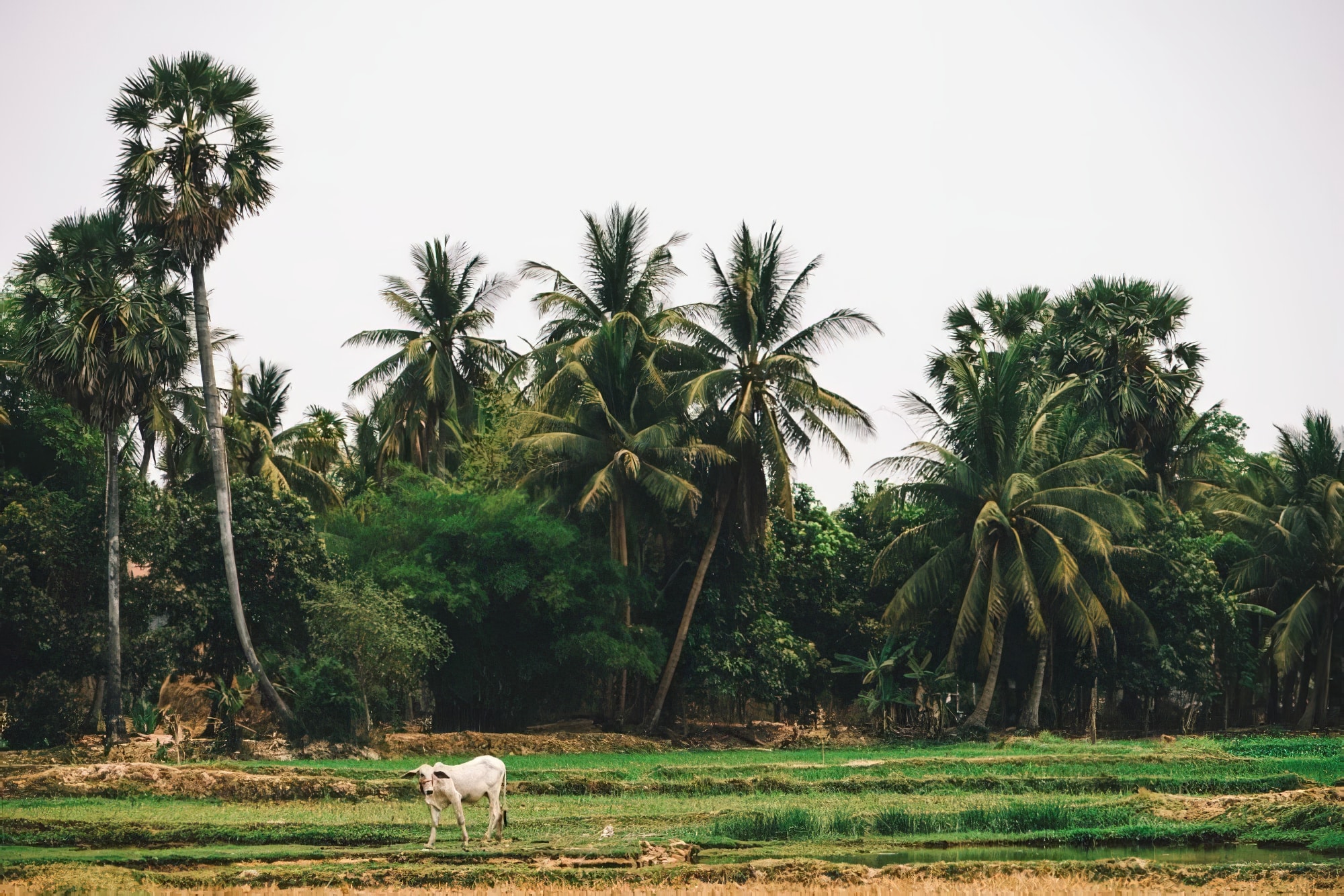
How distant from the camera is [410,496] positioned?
29.0 m

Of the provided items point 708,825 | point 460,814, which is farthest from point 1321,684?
point 460,814

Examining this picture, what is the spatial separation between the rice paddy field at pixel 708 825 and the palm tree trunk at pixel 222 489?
3.33 metres

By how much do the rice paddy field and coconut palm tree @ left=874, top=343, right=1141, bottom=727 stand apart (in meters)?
7.16

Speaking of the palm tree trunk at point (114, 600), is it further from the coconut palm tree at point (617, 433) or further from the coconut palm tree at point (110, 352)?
the coconut palm tree at point (617, 433)

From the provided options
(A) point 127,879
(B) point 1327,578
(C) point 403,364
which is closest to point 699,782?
(A) point 127,879

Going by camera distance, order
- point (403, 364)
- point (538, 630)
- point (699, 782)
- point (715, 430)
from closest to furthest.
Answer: point (699, 782) < point (538, 630) < point (715, 430) < point (403, 364)

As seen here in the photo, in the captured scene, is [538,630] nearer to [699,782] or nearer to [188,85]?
[699,782]

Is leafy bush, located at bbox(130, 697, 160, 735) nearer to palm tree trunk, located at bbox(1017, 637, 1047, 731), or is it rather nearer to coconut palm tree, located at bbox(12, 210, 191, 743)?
coconut palm tree, located at bbox(12, 210, 191, 743)

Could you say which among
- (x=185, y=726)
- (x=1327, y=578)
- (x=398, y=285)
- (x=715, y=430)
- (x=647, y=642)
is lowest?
(x=185, y=726)

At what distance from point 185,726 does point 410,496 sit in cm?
1040

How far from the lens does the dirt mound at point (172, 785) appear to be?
1830cm

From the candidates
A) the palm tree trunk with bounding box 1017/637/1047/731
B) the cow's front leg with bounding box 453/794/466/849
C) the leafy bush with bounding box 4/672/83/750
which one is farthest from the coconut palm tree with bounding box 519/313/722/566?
the cow's front leg with bounding box 453/794/466/849

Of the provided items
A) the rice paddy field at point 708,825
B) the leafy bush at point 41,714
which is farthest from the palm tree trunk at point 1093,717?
the leafy bush at point 41,714

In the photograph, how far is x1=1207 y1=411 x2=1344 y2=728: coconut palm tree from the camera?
33.1 metres
